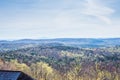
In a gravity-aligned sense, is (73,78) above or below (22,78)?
below

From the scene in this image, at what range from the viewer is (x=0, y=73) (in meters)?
A: 28.6

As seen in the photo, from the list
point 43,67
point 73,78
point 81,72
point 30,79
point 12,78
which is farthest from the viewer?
point 43,67

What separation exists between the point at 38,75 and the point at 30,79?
13033 cm

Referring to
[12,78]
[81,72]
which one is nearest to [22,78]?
[12,78]

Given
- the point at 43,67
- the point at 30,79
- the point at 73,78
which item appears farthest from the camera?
the point at 43,67

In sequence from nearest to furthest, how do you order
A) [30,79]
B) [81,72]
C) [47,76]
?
[30,79]
[47,76]
[81,72]

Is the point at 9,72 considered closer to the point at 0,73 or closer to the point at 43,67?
the point at 0,73

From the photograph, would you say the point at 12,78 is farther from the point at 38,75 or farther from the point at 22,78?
the point at 38,75

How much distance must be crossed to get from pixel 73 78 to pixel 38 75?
2132 cm

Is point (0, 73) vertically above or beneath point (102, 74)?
above

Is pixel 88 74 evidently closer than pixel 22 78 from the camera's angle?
No

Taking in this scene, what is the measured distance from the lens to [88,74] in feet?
535

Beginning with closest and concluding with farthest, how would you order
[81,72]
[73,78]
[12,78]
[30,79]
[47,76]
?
[12,78], [30,79], [73,78], [47,76], [81,72]

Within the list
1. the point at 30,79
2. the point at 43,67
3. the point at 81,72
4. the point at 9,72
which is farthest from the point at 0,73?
the point at 43,67
